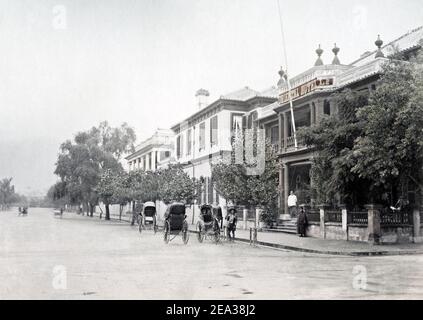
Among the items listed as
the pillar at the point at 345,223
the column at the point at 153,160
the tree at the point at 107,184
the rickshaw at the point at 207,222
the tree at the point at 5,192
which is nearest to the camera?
the rickshaw at the point at 207,222

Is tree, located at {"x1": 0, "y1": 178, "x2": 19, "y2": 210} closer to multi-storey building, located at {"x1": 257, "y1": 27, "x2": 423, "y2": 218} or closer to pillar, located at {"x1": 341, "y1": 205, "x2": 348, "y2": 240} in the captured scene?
multi-storey building, located at {"x1": 257, "y1": 27, "x2": 423, "y2": 218}

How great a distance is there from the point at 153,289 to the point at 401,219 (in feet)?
44.5

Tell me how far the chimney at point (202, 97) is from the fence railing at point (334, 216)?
2626 centimetres

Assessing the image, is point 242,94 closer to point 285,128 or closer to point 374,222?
point 285,128

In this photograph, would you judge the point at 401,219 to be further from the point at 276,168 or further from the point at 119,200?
the point at 119,200

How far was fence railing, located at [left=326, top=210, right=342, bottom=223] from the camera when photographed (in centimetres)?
2073

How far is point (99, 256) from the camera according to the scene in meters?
13.9

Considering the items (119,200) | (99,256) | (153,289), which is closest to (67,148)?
(119,200)

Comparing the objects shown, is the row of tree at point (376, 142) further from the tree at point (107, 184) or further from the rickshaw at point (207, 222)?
the tree at point (107, 184)

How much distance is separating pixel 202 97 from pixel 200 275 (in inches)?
1454

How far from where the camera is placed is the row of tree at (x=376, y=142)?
48.9 ft

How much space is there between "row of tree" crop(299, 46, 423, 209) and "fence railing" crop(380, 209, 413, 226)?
73 centimetres

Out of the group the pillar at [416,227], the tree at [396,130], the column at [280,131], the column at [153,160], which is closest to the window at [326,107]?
the column at [280,131]

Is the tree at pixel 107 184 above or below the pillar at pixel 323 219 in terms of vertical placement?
above
